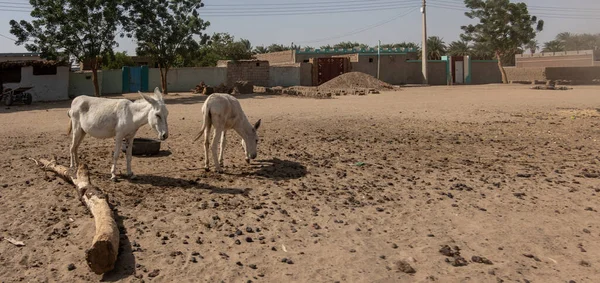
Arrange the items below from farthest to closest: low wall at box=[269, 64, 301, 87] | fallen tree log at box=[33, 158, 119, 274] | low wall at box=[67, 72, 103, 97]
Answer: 1. low wall at box=[269, 64, 301, 87]
2. low wall at box=[67, 72, 103, 97]
3. fallen tree log at box=[33, 158, 119, 274]

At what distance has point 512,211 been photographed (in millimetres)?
7141

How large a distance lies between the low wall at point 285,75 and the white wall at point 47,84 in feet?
56.2

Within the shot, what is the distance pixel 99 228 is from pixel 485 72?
52.7 m

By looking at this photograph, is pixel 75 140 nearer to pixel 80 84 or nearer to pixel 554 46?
pixel 80 84

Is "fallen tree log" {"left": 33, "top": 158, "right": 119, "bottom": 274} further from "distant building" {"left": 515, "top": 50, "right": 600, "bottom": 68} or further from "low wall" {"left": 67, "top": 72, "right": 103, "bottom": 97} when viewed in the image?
"distant building" {"left": 515, "top": 50, "right": 600, "bottom": 68}

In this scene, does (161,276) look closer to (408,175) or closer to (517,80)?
(408,175)

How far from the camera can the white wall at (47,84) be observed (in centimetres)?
3000

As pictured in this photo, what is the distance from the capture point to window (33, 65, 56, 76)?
30359mm

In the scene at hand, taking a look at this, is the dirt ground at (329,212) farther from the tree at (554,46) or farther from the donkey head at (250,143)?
the tree at (554,46)

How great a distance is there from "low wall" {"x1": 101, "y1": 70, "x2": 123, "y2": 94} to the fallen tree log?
1242 inches

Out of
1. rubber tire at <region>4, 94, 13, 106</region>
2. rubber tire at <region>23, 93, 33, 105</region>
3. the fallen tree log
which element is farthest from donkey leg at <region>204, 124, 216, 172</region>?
rubber tire at <region>23, 93, 33, 105</region>

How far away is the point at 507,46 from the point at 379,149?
153 ft

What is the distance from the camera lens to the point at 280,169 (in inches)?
380

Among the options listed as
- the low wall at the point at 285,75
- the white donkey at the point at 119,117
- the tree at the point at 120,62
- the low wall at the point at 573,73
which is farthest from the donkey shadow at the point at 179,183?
the low wall at the point at 573,73
